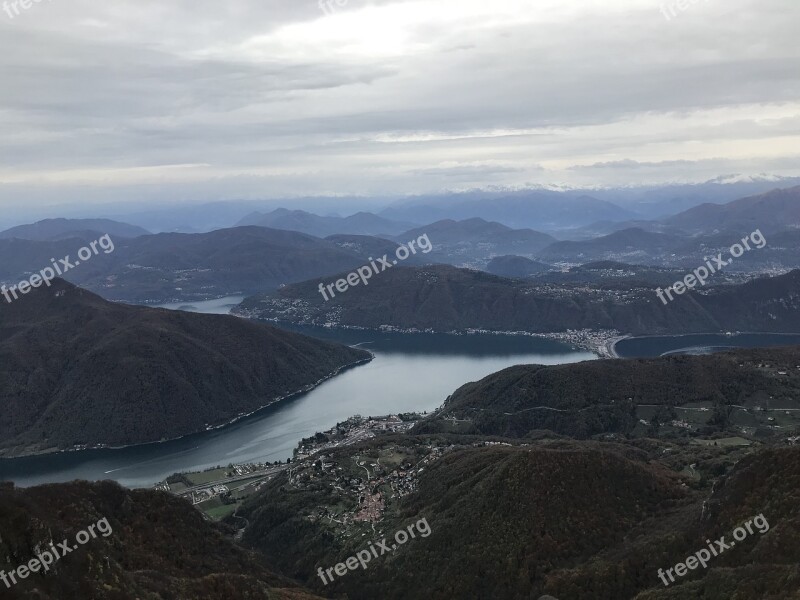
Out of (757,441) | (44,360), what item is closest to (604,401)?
(757,441)

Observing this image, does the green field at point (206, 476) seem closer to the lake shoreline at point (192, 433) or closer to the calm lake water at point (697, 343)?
the lake shoreline at point (192, 433)
